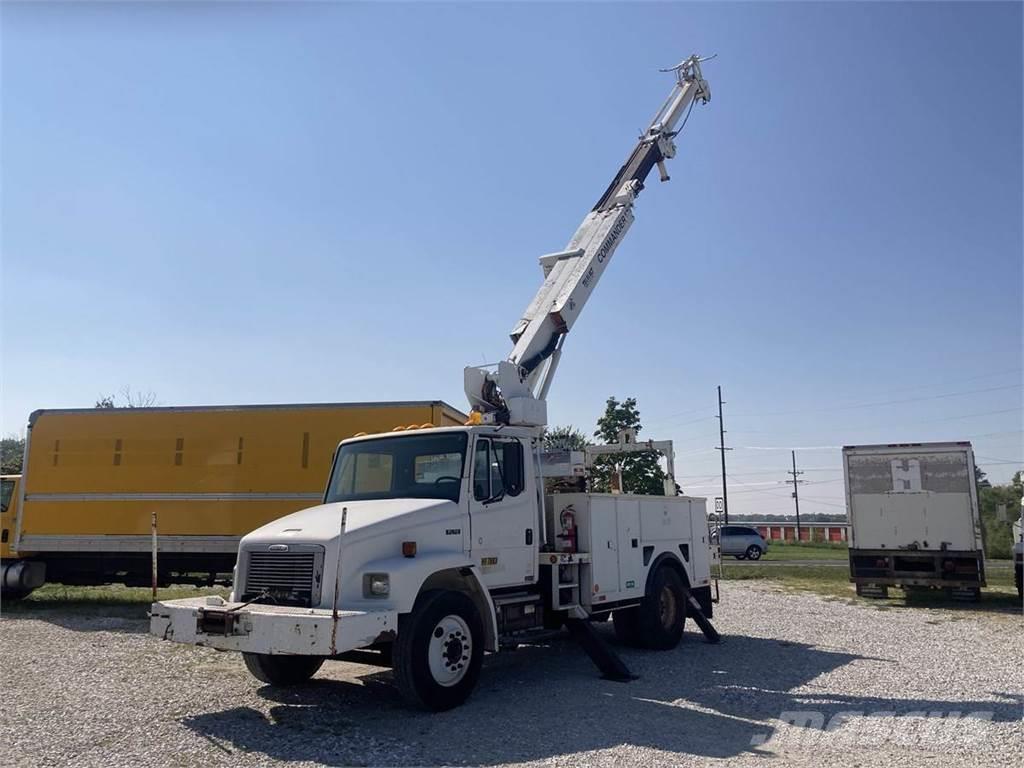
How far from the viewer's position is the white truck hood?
7.04 metres

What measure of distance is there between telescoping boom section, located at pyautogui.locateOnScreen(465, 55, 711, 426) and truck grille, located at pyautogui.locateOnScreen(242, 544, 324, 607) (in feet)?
8.45

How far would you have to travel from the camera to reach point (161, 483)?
14250mm

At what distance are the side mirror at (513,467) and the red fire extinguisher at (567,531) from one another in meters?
1.05

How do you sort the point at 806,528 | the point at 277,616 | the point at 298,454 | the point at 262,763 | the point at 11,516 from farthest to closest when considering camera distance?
the point at 806,528
the point at 11,516
the point at 298,454
the point at 277,616
the point at 262,763

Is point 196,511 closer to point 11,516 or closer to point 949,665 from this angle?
point 11,516

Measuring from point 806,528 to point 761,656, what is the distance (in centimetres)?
6024

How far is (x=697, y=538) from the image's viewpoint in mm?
12055

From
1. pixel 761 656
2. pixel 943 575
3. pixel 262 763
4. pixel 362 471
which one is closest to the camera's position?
pixel 262 763

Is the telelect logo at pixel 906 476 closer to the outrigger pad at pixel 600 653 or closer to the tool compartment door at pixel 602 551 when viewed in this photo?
the tool compartment door at pixel 602 551

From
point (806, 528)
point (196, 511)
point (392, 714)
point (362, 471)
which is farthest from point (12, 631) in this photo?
point (806, 528)

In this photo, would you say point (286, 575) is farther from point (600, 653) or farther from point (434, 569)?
point (600, 653)

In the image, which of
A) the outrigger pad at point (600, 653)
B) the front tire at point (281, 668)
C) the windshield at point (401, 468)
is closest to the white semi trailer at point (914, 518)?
the outrigger pad at point (600, 653)

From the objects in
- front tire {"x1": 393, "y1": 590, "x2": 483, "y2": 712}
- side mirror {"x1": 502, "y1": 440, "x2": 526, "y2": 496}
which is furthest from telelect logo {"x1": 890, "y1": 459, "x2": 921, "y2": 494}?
front tire {"x1": 393, "y1": 590, "x2": 483, "y2": 712}

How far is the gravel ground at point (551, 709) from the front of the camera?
235 inches
